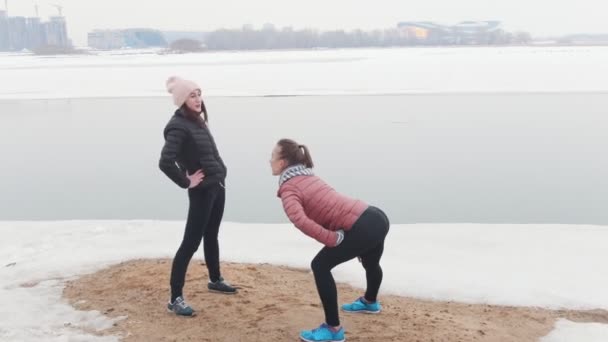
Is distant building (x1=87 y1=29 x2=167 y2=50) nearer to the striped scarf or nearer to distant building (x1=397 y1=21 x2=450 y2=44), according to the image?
distant building (x1=397 y1=21 x2=450 y2=44)

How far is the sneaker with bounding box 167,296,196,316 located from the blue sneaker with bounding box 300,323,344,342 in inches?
31.6

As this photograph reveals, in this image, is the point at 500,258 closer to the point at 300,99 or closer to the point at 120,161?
the point at 120,161

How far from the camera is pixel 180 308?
4262 mm

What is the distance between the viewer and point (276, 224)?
25.3ft

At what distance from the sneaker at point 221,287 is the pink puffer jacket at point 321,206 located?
3.98 feet

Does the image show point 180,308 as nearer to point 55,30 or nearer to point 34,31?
point 55,30

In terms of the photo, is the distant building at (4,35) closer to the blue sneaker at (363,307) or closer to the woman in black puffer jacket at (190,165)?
the woman in black puffer jacket at (190,165)

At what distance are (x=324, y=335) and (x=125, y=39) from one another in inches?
5818

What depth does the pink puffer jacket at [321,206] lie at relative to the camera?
3615 millimetres

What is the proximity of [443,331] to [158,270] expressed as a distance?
7.44 feet

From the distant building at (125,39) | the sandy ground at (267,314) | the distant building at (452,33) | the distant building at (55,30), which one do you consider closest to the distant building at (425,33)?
the distant building at (452,33)

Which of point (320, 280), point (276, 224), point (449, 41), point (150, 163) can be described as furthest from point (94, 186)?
point (449, 41)

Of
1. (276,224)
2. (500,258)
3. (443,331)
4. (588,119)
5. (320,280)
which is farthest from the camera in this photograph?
(588,119)

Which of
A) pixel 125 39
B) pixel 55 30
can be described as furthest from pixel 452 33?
pixel 55 30
